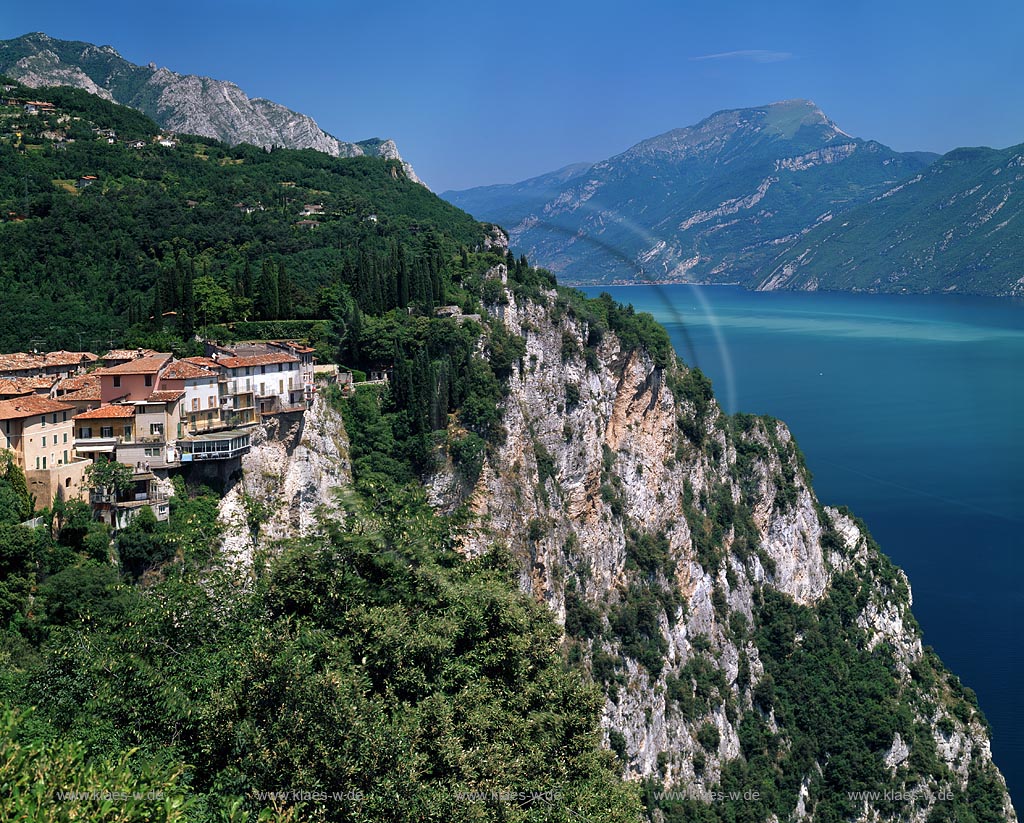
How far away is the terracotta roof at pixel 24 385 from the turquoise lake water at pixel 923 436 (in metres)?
16.5

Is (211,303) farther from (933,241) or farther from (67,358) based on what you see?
(933,241)

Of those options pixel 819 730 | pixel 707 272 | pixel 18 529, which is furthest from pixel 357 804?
pixel 707 272

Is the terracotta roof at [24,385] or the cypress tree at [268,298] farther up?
the cypress tree at [268,298]

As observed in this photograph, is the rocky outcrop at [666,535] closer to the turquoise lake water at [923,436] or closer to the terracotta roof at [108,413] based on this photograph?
the turquoise lake water at [923,436]

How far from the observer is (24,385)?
2161cm

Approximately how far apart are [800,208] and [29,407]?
174 m

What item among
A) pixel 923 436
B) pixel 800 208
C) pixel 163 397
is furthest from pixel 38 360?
pixel 800 208

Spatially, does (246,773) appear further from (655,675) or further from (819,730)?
(819,730)

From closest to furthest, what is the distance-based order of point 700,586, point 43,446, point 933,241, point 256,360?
point 43,446 < point 256,360 < point 700,586 < point 933,241

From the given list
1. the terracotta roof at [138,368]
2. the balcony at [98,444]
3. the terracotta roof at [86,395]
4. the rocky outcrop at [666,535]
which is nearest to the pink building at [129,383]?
the terracotta roof at [138,368]

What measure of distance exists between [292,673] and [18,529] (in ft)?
26.1

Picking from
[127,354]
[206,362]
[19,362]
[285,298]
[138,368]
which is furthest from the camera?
[285,298]

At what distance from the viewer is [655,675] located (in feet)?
119

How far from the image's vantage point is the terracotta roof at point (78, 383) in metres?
21.5
